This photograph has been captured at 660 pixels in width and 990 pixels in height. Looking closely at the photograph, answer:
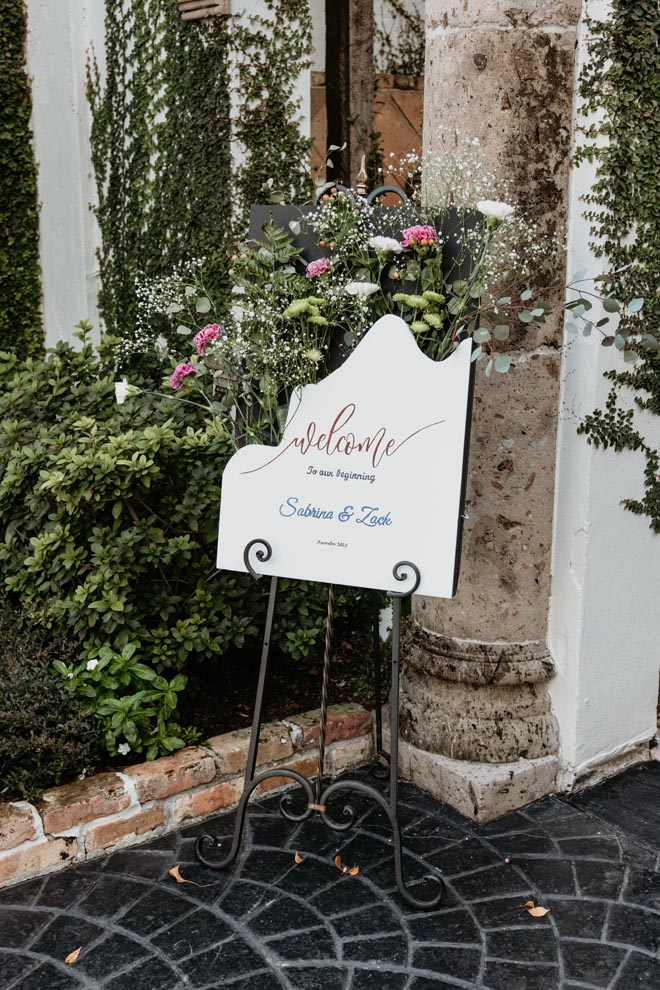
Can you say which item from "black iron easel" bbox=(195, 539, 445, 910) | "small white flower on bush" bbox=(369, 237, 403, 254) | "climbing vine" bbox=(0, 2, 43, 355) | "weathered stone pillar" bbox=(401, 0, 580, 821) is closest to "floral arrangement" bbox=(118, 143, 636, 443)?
"small white flower on bush" bbox=(369, 237, 403, 254)

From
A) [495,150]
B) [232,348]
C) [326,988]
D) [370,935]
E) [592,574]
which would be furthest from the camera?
[592,574]

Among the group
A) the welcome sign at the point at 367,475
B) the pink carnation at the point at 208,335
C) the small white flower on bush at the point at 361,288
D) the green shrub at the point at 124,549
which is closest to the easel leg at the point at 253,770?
the welcome sign at the point at 367,475

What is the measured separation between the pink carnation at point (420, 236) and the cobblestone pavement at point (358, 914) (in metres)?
1.83

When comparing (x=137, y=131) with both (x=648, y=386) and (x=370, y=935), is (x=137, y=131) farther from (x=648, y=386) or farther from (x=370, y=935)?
(x=370, y=935)

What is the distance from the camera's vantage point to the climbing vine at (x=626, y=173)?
304 centimetres

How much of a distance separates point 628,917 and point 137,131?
499 cm

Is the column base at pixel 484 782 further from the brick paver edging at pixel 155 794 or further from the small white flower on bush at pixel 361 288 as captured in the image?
the small white flower on bush at pixel 361 288

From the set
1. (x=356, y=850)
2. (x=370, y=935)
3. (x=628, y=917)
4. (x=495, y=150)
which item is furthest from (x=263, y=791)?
(x=495, y=150)

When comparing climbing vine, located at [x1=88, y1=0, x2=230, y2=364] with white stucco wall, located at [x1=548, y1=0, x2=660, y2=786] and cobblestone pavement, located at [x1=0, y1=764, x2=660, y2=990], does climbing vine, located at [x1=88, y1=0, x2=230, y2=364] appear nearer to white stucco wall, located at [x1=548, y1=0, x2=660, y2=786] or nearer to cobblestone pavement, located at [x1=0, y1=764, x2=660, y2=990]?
white stucco wall, located at [x1=548, y1=0, x2=660, y2=786]

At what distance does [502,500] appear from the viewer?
329 centimetres

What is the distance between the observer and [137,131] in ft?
19.4

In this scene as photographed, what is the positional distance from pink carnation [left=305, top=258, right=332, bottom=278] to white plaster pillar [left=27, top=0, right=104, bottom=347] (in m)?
4.16

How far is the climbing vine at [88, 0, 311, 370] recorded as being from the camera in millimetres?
5168

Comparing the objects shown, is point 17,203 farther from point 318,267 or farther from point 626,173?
point 626,173
